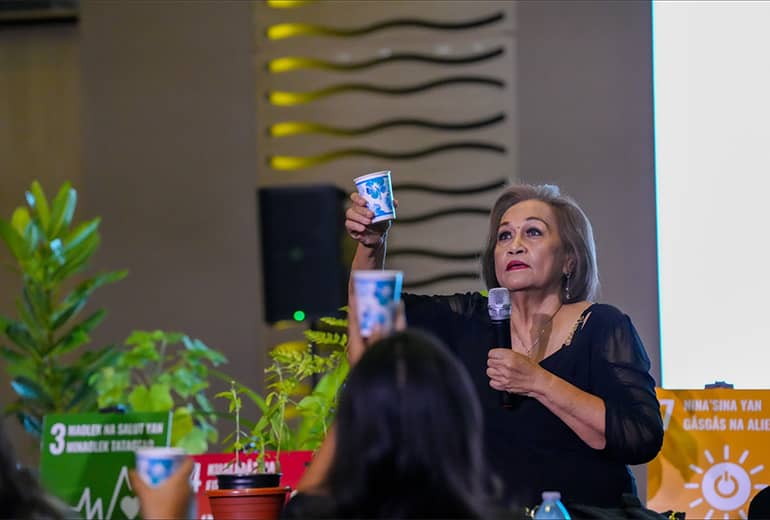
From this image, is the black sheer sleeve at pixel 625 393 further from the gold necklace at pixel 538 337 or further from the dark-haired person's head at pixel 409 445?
the dark-haired person's head at pixel 409 445

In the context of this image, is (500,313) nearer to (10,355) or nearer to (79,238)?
(79,238)

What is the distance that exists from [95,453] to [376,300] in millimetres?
1423

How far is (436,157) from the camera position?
5.37 m

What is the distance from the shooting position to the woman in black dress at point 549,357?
2.59 m

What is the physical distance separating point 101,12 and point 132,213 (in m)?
1.09

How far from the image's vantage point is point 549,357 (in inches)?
111

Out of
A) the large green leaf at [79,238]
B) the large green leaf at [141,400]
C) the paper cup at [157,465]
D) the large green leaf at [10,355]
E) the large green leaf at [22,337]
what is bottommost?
the large green leaf at [141,400]

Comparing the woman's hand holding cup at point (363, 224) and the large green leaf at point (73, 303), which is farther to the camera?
the large green leaf at point (73, 303)

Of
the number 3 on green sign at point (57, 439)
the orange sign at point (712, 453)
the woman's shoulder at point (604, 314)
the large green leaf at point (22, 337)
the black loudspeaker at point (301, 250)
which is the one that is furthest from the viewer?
the black loudspeaker at point (301, 250)

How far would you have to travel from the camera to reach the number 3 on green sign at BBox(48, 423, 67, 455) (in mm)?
2926

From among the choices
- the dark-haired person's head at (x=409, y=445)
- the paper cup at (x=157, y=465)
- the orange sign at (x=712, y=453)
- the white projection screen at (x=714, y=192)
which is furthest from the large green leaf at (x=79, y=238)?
the dark-haired person's head at (x=409, y=445)

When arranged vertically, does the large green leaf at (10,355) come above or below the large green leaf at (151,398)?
above

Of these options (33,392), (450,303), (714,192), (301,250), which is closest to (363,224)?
(450,303)

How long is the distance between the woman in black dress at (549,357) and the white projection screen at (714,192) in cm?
178
